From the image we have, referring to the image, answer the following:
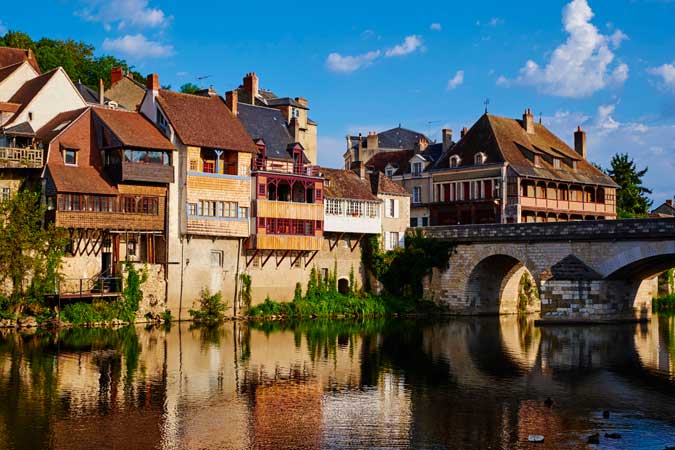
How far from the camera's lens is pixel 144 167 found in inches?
1912

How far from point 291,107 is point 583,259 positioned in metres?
26.6

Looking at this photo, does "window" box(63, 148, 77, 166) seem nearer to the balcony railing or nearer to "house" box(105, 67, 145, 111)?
the balcony railing

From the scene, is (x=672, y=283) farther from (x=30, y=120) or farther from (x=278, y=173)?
(x=30, y=120)

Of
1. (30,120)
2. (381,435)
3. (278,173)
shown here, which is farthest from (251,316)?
(381,435)

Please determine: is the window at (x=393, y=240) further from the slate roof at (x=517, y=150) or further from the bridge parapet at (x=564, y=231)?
the slate roof at (x=517, y=150)

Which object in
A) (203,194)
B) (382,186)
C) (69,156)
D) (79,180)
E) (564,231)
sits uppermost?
(69,156)

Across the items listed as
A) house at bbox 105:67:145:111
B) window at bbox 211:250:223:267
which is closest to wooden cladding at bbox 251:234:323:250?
window at bbox 211:250:223:267

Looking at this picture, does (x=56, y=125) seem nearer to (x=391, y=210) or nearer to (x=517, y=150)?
(x=391, y=210)

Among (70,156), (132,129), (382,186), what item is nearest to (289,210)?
(382,186)

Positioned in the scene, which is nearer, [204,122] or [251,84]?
[204,122]

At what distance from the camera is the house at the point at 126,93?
62062mm

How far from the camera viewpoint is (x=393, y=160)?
76312 mm

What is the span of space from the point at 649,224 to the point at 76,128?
29.0 metres

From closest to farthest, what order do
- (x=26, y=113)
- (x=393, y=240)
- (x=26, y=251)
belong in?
(x=26, y=251) < (x=26, y=113) < (x=393, y=240)
